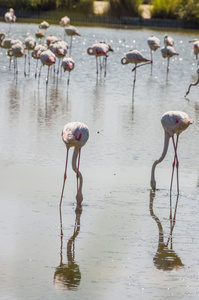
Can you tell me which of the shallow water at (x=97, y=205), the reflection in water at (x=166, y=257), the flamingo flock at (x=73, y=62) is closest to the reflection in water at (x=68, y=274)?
the shallow water at (x=97, y=205)

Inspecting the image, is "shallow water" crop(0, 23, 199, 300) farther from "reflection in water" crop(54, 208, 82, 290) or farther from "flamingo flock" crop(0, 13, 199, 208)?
"flamingo flock" crop(0, 13, 199, 208)

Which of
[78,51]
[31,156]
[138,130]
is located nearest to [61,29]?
[78,51]

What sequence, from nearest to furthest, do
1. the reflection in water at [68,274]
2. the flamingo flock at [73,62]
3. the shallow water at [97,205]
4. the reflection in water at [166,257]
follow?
the reflection in water at [68,274]
the shallow water at [97,205]
the reflection in water at [166,257]
the flamingo flock at [73,62]

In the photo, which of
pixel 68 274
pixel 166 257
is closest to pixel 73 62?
pixel 166 257

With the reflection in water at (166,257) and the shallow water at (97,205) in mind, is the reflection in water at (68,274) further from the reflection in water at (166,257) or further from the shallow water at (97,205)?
the reflection in water at (166,257)

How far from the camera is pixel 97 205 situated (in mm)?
6797

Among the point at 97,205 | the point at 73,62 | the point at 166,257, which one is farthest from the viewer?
the point at 73,62

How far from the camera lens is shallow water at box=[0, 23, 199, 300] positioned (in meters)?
5.02

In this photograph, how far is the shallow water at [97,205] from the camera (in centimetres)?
502

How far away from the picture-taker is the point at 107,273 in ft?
16.9

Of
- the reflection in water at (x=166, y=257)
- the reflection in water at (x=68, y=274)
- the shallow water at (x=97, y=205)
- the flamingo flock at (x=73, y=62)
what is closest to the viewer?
the reflection in water at (x=68, y=274)

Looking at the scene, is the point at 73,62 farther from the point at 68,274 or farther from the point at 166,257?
the point at 68,274

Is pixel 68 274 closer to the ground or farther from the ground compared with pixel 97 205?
farther from the ground

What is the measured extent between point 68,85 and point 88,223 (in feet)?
28.8
